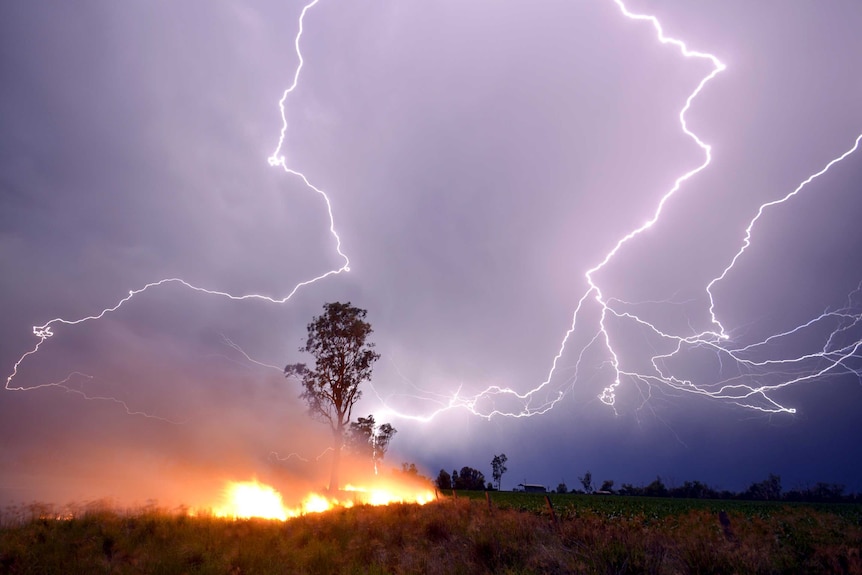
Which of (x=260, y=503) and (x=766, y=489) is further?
(x=766, y=489)

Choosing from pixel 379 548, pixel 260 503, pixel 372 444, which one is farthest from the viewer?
pixel 372 444

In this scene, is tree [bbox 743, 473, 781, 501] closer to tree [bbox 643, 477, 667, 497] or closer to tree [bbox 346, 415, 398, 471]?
tree [bbox 643, 477, 667, 497]

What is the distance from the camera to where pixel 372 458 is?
190 ft

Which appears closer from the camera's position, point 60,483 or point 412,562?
point 412,562

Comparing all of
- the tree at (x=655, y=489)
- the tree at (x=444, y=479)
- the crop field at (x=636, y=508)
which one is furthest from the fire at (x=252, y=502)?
the tree at (x=655, y=489)

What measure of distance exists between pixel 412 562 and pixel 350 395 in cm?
2086

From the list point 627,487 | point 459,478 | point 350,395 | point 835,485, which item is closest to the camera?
point 350,395

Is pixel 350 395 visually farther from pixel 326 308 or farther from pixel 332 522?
pixel 332 522

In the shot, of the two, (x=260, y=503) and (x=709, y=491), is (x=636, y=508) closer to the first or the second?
(x=260, y=503)

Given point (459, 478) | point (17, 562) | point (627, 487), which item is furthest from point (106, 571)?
point (627, 487)

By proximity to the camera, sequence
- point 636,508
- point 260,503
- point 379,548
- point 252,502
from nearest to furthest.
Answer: point 379,548
point 252,502
point 260,503
point 636,508

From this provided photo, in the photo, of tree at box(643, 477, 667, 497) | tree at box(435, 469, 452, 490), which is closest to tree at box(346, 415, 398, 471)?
tree at box(435, 469, 452, 490)

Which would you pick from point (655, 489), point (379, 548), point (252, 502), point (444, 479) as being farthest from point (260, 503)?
point (655, 489)

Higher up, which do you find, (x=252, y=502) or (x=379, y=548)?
(x=379, y=548)
